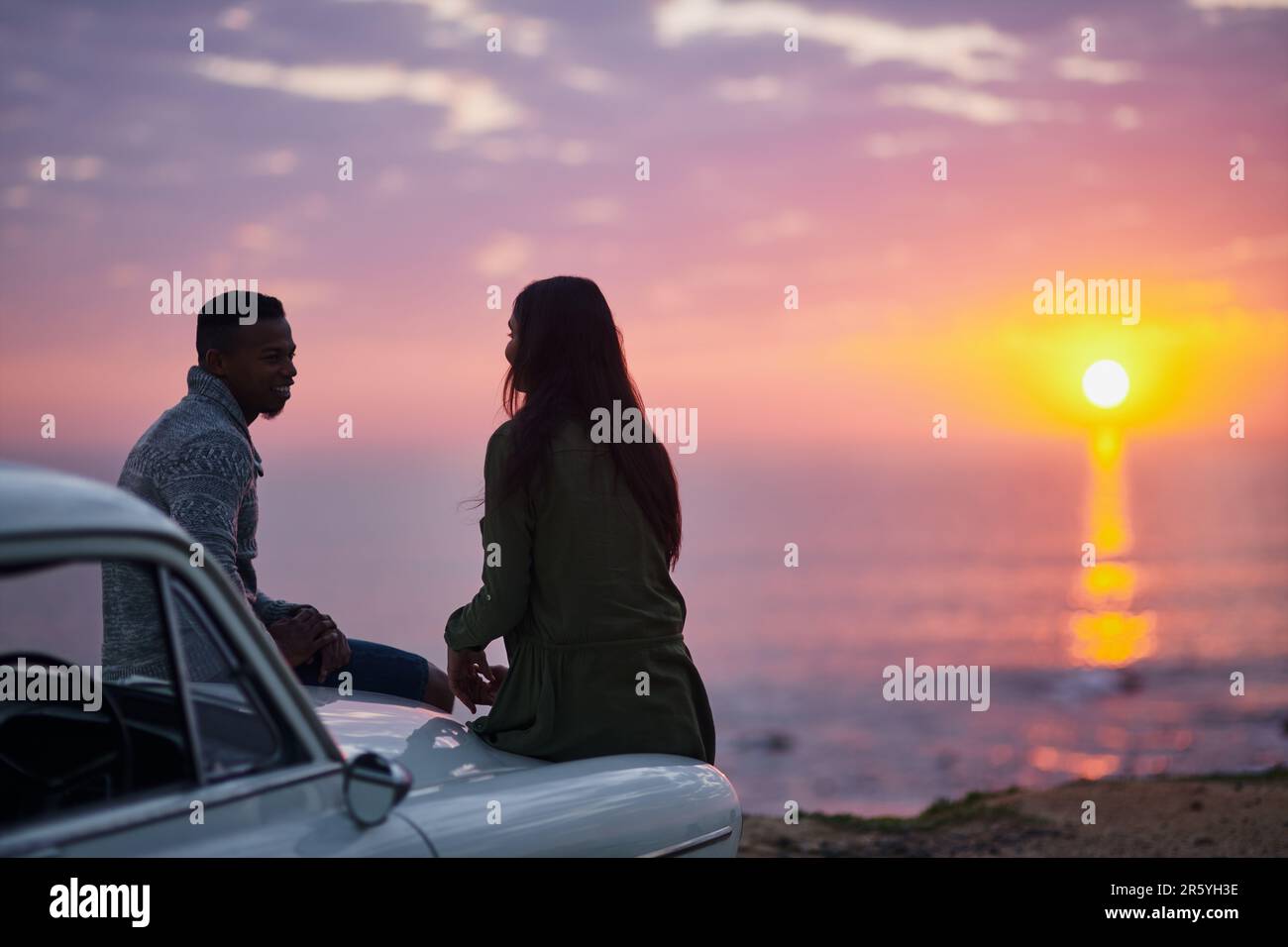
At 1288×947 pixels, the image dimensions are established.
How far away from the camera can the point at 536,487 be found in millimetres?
A: 3754

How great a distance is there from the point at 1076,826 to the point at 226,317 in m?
6.26

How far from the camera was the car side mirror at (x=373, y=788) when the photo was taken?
8.09 ft

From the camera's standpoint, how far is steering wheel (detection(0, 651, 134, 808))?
2.47 meters

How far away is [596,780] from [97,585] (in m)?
1.29

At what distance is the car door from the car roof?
A: 0.04m

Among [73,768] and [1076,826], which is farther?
[1076,826]

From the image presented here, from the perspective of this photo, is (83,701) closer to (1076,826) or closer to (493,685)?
(493,685)

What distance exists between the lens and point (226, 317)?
460cm

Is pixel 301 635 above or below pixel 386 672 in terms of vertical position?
above
